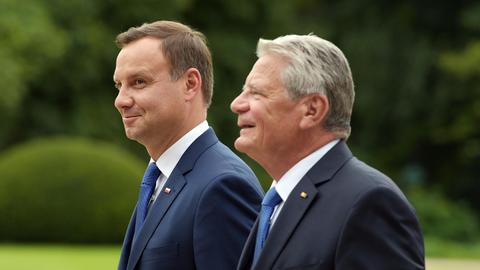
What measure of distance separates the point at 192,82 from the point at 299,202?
1.11 meters

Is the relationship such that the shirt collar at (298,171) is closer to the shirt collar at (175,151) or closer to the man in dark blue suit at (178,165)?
the man in dark blue suit at (178,165)

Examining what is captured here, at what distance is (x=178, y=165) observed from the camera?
452cm

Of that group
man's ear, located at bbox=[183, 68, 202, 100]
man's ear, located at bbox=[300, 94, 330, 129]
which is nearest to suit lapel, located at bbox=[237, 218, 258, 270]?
man's ear, located at bbox=[300, 94, 330, 129]

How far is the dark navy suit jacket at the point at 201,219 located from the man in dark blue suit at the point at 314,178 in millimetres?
350

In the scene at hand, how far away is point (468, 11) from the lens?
28156mm

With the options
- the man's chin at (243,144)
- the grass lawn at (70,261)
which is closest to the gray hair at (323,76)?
the man's chin at (243,144)

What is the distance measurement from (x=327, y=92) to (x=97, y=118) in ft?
79.2

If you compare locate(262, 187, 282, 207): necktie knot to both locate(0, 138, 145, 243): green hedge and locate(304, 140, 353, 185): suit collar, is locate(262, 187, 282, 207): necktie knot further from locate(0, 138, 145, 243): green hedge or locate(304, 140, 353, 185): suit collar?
locate(0, 138, 145, 243): green hedge

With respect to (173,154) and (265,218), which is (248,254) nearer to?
(265,218)

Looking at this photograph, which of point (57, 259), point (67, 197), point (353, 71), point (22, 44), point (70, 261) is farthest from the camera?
point (353, 71)

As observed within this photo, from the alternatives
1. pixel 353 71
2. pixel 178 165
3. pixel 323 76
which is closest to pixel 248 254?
pixel 323 76

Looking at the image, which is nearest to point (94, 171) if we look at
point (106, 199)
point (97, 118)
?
point (106, 199)

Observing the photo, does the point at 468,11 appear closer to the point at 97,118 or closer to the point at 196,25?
the point at 196,25

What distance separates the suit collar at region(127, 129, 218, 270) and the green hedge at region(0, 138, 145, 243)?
1335 cm
